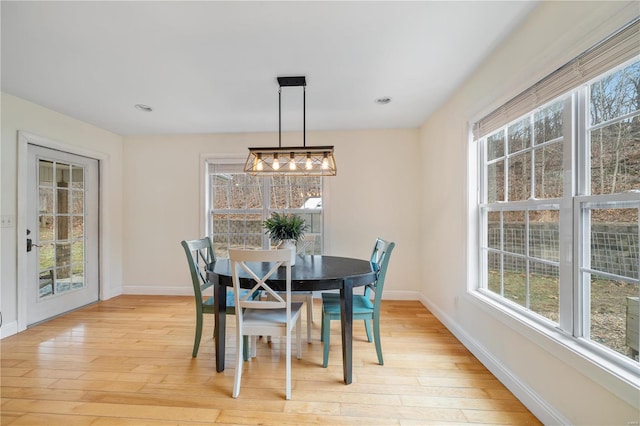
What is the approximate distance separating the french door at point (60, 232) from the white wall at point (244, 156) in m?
0.48

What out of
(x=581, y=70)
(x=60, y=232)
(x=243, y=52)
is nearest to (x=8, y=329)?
(x=60, y=232)

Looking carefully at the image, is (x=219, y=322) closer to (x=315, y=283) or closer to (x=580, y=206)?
(x=315, y=283)

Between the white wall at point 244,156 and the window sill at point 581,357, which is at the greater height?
the white wall at point 244,156

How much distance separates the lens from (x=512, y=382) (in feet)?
6.13

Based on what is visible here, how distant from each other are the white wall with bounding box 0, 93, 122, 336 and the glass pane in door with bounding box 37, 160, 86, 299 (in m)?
0.25

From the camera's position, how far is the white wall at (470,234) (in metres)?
1.27

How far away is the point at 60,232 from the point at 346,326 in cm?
367

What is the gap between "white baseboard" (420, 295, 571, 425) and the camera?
155 cm

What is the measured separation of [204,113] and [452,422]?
3.61 metres

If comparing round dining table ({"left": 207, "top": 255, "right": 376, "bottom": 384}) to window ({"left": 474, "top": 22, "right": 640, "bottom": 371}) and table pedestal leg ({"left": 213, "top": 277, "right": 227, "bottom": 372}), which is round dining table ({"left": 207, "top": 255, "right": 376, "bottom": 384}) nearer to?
table pedestal leg ({"left": 213, "top": 277, "right": 227, "bottom": 372})

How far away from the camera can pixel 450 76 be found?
2.39 metres

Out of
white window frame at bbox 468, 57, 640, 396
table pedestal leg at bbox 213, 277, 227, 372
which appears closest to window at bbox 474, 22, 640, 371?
white window frame at bbox 468, 57, 640, 396

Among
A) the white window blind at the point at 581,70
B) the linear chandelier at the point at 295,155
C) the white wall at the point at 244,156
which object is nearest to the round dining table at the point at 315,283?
the linear chandelier at the point at 295,155

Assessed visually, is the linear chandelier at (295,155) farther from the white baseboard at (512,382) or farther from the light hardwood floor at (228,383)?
the white baseboard at (512,382)
